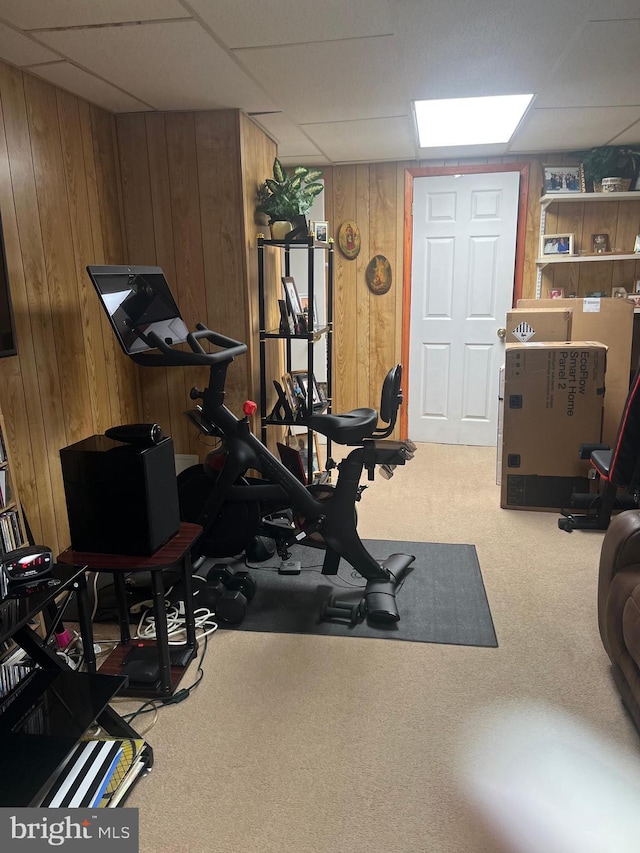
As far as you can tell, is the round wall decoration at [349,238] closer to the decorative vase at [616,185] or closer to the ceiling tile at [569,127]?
the ceiling tile at [569,127]

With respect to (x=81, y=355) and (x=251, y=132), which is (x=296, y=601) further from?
(x=251, y=132)

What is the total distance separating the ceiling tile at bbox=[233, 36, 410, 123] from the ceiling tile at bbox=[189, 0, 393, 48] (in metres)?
0.09

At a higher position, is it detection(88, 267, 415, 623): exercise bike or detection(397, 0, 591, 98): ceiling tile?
detection(397, 0, 591, 98): ceiling tile

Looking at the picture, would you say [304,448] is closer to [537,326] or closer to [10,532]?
[537,326]

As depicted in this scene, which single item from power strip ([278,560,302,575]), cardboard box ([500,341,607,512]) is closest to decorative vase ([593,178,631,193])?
cardboard box ([500,341,607,512])

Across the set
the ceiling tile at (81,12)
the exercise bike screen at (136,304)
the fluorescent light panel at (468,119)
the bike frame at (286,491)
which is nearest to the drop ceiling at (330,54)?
the ceiling tile at (81,12)

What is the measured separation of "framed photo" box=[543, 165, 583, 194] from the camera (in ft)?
14.5

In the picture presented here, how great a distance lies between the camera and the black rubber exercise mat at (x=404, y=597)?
2.53 metres

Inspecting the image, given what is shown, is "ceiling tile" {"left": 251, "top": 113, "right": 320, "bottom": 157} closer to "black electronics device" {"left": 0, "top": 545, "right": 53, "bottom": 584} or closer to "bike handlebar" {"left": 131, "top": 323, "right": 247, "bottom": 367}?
"bike handlebar" {"left": 131, "top": 323, "right": 247, "bottom": 367}

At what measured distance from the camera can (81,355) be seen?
9.78ft

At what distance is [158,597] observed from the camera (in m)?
2.06

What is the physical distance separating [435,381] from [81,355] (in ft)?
9.91
